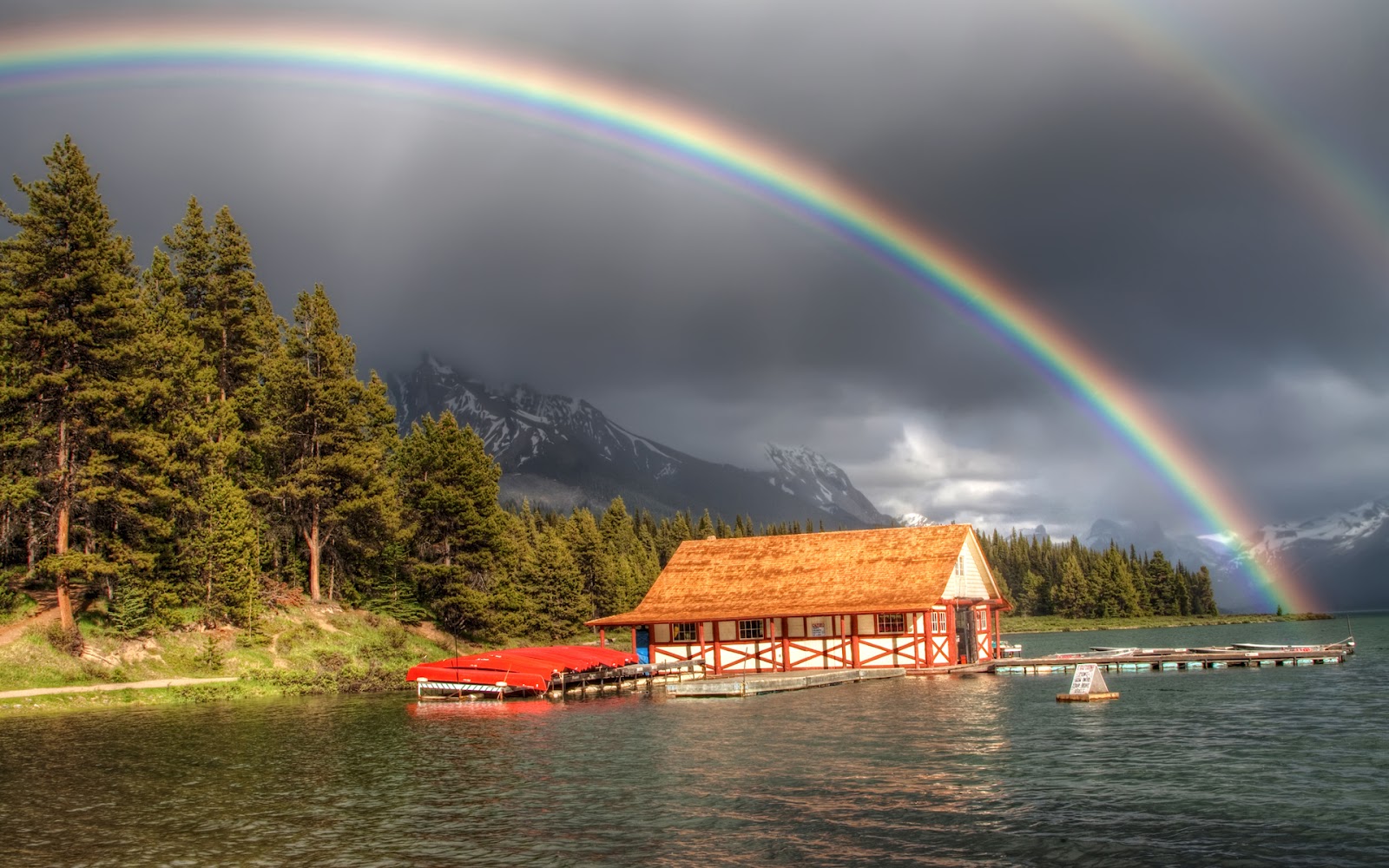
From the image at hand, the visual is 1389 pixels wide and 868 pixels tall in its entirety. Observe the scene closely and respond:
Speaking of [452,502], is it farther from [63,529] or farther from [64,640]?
[64,640]

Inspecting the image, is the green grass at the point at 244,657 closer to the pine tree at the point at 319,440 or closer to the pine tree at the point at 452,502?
the pine tree at the point at 319,440

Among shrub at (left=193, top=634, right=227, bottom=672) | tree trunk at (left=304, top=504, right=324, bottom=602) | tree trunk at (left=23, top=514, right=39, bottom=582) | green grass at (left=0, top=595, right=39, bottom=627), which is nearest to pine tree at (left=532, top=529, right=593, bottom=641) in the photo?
tree trunk at (left=304, top=504, right=324, bottom=602)

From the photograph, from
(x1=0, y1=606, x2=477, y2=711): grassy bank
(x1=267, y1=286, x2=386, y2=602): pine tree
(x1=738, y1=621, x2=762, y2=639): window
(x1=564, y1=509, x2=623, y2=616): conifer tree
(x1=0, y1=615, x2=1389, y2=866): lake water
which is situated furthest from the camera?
(x1=564, y1=509, x2=623, y2=616): conifer tree

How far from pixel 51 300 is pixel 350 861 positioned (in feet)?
138

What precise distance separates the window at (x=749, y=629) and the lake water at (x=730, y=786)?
18.0 m

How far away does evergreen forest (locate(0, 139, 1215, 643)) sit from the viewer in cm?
4850

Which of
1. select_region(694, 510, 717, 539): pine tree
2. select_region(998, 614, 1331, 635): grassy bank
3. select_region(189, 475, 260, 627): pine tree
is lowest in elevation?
select_region(998, 614, 1331, 635): grassy bank

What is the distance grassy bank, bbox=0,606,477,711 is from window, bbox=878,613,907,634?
26924 millimetres

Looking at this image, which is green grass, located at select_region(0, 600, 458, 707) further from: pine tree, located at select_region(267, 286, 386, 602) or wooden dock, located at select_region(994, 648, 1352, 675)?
wooden dock, located at select_region(994, 648, 1352, 675)

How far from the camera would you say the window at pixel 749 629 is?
5850 cm

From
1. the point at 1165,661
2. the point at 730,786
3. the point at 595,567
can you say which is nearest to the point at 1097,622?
→ the point at 595,567

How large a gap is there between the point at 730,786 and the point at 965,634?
131 ft

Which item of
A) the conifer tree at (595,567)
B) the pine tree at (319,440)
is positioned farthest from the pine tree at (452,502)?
the conifer tree at (595,567)

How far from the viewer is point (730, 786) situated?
75.5ft
